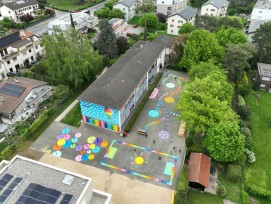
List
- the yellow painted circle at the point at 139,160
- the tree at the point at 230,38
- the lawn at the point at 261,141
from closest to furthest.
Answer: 1. the lawn at the point at 261,141
2. the yellow painted circle at the point at 139,160
3. the tree at the point at 230,38

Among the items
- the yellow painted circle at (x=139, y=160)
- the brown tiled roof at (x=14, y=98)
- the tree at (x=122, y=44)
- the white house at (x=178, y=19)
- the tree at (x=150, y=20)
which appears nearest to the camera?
the yellow painted circle at (x=139, y=160)

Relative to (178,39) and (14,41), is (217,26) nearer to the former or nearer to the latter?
(178,39)

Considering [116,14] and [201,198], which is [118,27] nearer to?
[116,14]

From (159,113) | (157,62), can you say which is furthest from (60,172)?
(157,62)

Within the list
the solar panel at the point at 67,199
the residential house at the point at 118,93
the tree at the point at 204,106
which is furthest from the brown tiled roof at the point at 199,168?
the solar panel at the point at 67,199

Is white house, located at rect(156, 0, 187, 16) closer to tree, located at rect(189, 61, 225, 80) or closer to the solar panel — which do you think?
tree, located at rect(189, 61, 225, 80)

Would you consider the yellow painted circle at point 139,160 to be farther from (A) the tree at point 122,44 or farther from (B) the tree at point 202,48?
(A) the tree at point 122,44

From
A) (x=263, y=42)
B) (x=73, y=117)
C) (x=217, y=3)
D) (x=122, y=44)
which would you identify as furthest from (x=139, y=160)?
(x=217, y=3)
